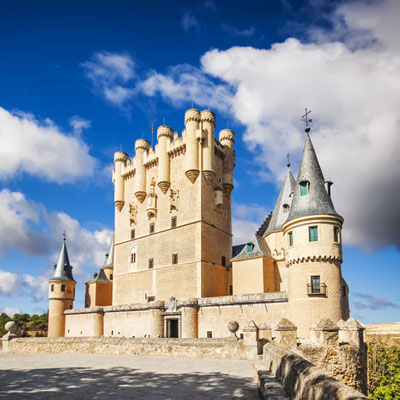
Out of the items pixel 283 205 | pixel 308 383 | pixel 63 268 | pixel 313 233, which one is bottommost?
pixel 308 383

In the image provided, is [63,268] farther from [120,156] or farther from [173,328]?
[173,328]

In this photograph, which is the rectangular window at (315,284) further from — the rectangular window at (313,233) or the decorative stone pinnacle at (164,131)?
the decorative stone pinnacle at (164,131)

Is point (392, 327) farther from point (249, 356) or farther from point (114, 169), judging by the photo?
point (114, 169)

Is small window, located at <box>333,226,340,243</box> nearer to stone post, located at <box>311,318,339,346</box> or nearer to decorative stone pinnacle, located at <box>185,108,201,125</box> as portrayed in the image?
stone post, located at <box>311,318,339,346</box>

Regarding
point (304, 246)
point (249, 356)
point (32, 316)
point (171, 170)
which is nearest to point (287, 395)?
point (249, 356)

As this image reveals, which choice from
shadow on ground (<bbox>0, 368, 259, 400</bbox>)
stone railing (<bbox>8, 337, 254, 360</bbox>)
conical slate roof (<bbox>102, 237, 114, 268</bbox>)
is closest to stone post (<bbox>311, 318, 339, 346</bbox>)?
shadow on ground (<bbox>0, 368, 259, 400</bbox>)

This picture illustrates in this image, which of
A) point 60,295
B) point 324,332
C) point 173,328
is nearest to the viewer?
point 324,332

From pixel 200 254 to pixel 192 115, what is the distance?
13042mm

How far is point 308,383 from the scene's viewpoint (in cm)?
485

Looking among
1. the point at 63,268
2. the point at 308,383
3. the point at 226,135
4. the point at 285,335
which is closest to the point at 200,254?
the point at 226,135

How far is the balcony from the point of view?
74.1ft

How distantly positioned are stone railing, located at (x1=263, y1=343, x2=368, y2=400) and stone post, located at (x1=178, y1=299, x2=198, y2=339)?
891 inches

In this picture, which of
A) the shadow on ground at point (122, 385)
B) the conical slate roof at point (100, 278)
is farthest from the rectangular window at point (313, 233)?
the conical slate roof at point (100, 278)

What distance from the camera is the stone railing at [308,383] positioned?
13.0 feet
